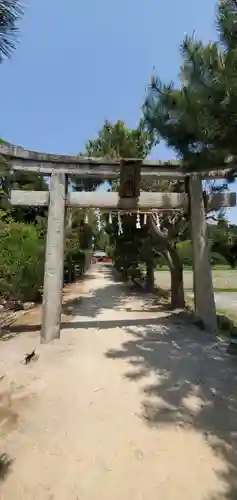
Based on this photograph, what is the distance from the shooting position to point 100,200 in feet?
24.0

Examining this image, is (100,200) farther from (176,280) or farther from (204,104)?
(176,280)

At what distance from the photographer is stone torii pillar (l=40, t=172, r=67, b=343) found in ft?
22.0

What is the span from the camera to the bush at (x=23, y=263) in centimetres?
818

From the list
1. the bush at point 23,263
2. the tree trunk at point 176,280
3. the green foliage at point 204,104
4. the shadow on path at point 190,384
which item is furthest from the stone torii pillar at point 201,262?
the bush at point 23,263

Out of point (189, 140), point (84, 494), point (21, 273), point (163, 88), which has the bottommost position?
point (84, 494)

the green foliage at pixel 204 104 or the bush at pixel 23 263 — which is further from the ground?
the green foliage at pixel 204 104

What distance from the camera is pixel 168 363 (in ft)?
17.7

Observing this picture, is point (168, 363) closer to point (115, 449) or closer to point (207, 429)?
point (207, 429)

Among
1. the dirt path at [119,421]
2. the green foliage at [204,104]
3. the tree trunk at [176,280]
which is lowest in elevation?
the dirt path at [119,421]

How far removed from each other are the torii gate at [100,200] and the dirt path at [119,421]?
920 mm

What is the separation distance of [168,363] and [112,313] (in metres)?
4.74

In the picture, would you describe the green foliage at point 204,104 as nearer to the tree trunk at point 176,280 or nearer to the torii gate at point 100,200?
the torii gate at point 100,200

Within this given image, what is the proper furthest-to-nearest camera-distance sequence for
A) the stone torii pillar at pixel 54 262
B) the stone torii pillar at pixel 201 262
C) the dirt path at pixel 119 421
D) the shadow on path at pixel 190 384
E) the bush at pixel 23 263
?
1. the bush at pixel 23 263
2. the stone torii pillar at pixel 201 262
3. the stone torii pillar at pixel 54 262
4. the shadow on path at pixel 190 384
5. the dirt path at pixel 119 421

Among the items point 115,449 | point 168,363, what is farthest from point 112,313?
point 115,449
